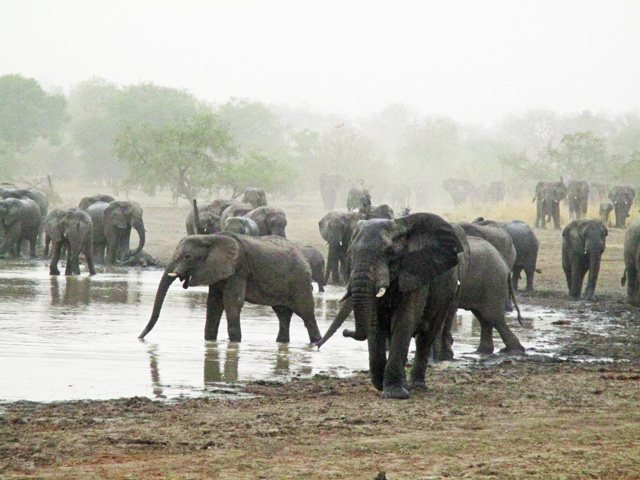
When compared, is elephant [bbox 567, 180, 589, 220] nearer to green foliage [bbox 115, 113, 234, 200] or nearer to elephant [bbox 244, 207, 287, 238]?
green foliage [bbox 115, 113, 234, 200]

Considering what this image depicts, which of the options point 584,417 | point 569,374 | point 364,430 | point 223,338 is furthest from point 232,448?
point 223,338

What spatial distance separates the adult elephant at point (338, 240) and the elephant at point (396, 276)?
42.4 ft

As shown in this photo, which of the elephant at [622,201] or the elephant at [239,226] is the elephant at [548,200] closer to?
the elephant at [622,201]

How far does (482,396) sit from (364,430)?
5.38 ft

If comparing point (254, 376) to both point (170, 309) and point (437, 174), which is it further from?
point (437, 174)

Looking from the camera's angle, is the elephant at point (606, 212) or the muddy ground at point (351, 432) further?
the elephant at point (606, 212)

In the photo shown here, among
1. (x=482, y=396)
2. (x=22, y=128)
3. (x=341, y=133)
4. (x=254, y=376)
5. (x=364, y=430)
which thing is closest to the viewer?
(x=364, y=430)

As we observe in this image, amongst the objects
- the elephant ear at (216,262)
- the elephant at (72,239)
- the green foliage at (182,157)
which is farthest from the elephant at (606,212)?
the elephant ear at (216,262)

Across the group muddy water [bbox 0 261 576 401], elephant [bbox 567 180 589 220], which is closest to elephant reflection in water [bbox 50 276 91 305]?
muddy water [bbox 0 261 576 401]

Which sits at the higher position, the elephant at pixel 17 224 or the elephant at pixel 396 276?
the elephant at pixel 396 276

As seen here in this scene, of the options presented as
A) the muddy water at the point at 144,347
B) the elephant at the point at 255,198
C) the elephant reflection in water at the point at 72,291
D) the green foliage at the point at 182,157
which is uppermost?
the green foliage at the point at 182,157

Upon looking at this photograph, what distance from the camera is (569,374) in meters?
9.28

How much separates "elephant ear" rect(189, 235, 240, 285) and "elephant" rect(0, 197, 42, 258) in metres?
15.3

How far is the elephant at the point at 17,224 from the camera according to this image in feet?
83.9
